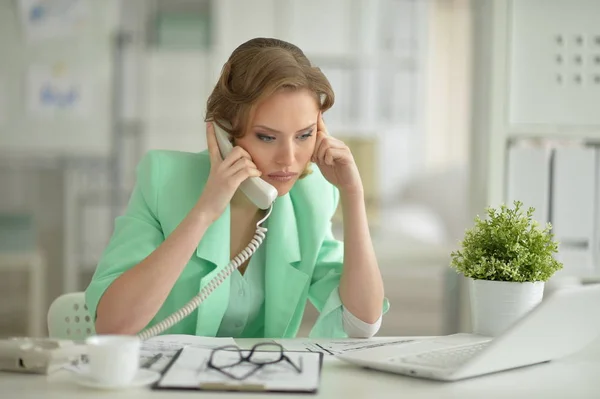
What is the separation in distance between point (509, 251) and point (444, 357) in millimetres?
234

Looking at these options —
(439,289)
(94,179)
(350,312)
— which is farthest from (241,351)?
(94,179)

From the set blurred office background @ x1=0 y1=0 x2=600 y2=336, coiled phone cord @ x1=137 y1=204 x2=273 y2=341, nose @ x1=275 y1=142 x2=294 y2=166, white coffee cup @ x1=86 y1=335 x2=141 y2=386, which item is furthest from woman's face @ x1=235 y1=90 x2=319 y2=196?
blurred office background @ x1=0 y1=0 x2=600 y2=336

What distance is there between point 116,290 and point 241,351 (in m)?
0.31

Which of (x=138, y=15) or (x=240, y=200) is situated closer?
(x=240, y=200)

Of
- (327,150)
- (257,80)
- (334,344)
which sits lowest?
(334,344)

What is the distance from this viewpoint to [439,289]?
372 centimetres

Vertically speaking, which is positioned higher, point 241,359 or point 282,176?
point 282,176

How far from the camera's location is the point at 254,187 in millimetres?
1451

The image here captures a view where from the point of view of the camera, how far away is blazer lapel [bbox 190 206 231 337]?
1.48m

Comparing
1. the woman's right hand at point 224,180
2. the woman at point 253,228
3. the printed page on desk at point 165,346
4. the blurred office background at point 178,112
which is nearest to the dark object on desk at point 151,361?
the printed page on desk at point 165,346

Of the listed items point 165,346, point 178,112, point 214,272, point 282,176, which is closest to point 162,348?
point 165,346

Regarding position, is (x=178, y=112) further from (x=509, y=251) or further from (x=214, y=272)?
(x=509, y=251)

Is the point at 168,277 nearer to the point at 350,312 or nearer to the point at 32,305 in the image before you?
the point at 350,312

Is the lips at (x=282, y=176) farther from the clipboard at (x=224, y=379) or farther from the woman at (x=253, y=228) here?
the clipboard at (x=224, y=379)
